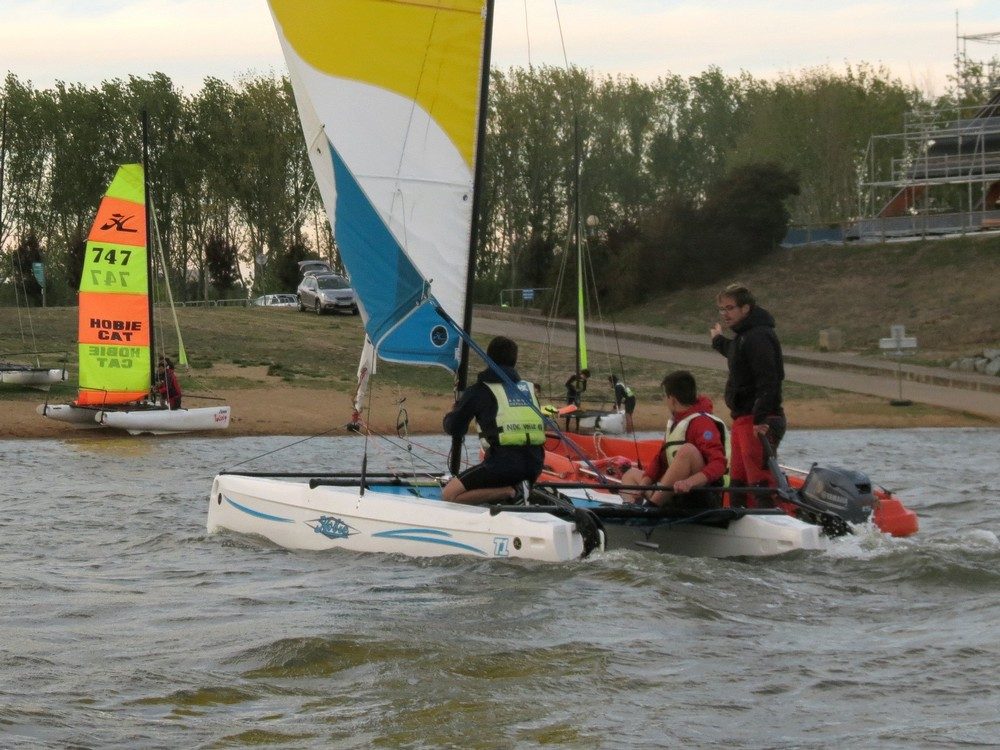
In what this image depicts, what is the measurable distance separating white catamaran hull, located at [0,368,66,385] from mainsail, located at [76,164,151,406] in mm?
2963

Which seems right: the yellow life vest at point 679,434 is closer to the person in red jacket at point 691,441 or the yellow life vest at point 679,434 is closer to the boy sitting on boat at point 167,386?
the person in red jacket at point 691,441

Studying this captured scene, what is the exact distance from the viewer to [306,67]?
10398 mm

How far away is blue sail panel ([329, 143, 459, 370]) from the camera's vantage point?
Answer: 10.2 m

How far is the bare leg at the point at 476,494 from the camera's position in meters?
9.48

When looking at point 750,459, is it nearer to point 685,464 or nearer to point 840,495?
point 840,495

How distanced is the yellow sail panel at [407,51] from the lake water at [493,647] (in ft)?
10.4

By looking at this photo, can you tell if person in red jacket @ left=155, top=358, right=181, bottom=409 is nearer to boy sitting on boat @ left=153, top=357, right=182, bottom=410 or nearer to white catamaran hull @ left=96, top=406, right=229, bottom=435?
boy sitting on boat @ left=153, top=357, right=182, bottom=410

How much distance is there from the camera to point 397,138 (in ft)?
33.9

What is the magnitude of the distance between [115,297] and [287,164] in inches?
1237

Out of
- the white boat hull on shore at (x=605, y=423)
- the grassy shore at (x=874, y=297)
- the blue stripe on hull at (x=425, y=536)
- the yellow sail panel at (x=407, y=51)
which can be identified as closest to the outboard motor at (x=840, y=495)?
the blue stripe on hull at (x=425, y=536)

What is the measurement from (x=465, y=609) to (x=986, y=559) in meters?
3.56

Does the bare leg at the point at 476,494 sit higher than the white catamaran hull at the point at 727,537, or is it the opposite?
the bare leg at the point at 476,494

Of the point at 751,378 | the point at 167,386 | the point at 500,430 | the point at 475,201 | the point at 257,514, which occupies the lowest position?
the point at 257,514

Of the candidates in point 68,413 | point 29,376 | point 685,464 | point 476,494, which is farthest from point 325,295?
point 685,464
